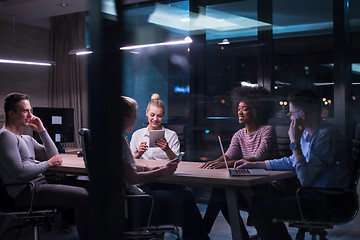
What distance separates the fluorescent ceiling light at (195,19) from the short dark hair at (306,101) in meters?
2.34

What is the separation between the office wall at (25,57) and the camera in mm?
6160

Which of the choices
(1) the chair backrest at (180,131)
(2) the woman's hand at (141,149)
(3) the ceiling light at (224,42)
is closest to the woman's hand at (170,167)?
(2) the woman's hand at (141,149)

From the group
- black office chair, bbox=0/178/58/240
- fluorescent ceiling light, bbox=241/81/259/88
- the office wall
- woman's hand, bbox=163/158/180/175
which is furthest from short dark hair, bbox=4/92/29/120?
the office wall

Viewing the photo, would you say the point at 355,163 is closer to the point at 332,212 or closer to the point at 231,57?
the point at 332,212

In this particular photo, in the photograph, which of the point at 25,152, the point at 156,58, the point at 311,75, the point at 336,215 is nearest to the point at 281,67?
the point at 311,75

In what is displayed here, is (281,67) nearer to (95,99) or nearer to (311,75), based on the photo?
(311,75)

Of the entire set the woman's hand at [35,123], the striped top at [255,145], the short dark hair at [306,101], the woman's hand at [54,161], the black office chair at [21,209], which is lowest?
the black office chair at [21,209]

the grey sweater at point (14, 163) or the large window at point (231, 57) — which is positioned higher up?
the large window at point (231, 57)

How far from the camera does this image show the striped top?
317 centimetres

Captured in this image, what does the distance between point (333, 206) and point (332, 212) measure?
1.4 inches

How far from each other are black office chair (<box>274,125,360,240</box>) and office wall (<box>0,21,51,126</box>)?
193 inches

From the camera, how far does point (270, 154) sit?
3092mm

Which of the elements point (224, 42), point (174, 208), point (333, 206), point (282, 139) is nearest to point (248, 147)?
point (282, 139)

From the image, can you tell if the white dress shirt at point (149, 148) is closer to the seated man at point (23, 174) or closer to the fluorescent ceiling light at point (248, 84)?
the seated man at point (23, 174)
